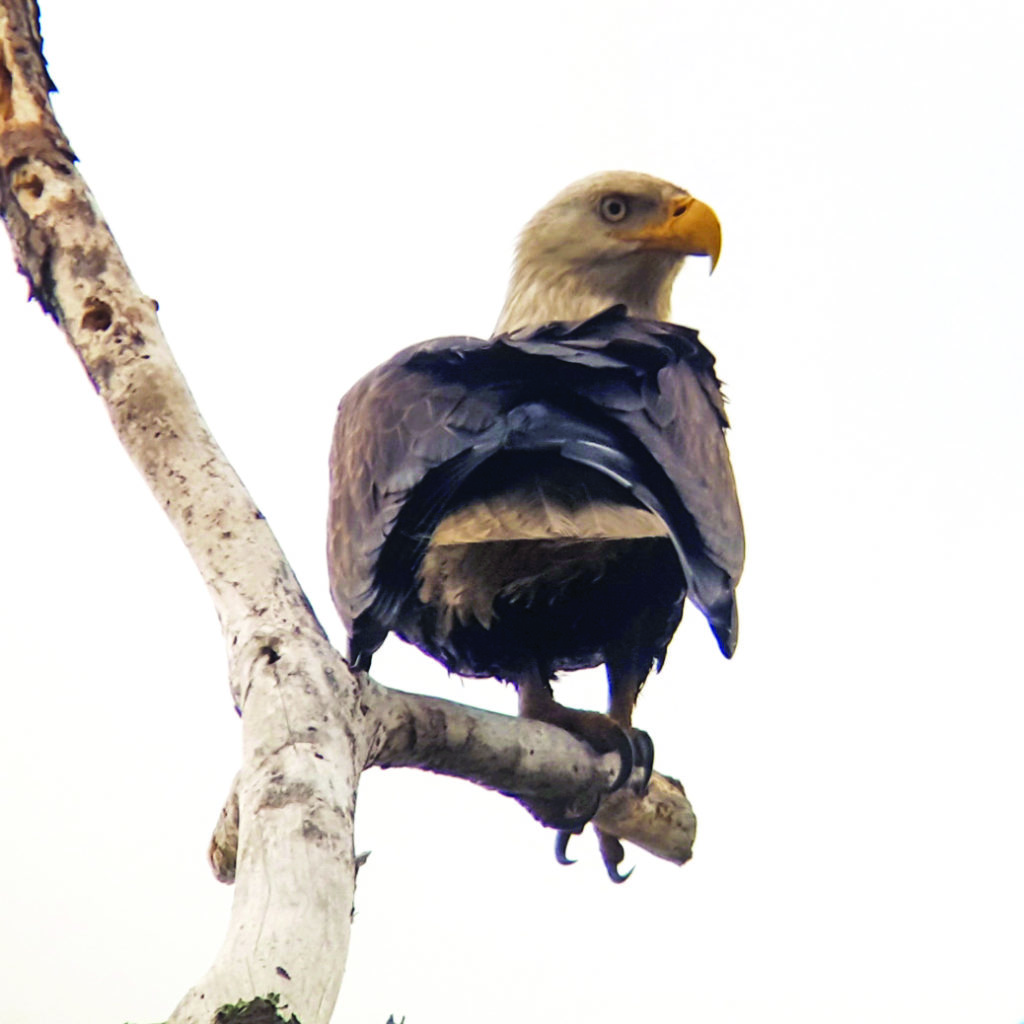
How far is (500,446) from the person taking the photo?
2758mm

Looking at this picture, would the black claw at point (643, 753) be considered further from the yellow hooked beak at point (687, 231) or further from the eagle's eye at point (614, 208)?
the eagle's eye at point (614, 208)

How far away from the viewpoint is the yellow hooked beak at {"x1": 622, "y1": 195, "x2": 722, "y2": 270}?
3795 mm

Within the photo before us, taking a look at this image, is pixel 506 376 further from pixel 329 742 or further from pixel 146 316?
pixel 329 742

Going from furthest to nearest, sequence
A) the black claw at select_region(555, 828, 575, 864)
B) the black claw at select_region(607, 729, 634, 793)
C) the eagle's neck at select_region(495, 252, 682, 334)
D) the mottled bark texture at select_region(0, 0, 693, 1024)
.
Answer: the eagle's neck at select_region(495, 252, 682, 334) → the black claw at select_region(555, 828, 575, 864) → the black claw at select_region(607, 729, 634, 793) → the mottled bark texture at select_region(0, 0, 693, 1024)

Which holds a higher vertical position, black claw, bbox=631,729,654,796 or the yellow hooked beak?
the yellow hooked beak

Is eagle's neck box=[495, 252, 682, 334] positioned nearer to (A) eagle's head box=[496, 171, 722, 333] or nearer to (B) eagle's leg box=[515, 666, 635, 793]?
(A) eagle's head box=[496, 171, 722, 333]

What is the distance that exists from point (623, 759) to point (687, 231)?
1.41m

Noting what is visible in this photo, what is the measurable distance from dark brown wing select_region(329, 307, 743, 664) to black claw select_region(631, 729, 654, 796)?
1.57 ft

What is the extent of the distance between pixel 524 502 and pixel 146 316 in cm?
79

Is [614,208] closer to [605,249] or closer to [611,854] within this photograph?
[605,249]

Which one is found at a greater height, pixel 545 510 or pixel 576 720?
pixel 545 510

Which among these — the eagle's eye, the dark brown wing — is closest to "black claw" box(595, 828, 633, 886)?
the dark brown wing

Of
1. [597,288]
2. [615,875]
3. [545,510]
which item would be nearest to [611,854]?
[615,875]

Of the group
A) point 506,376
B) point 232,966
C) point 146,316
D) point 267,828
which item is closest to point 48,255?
point 146,316
